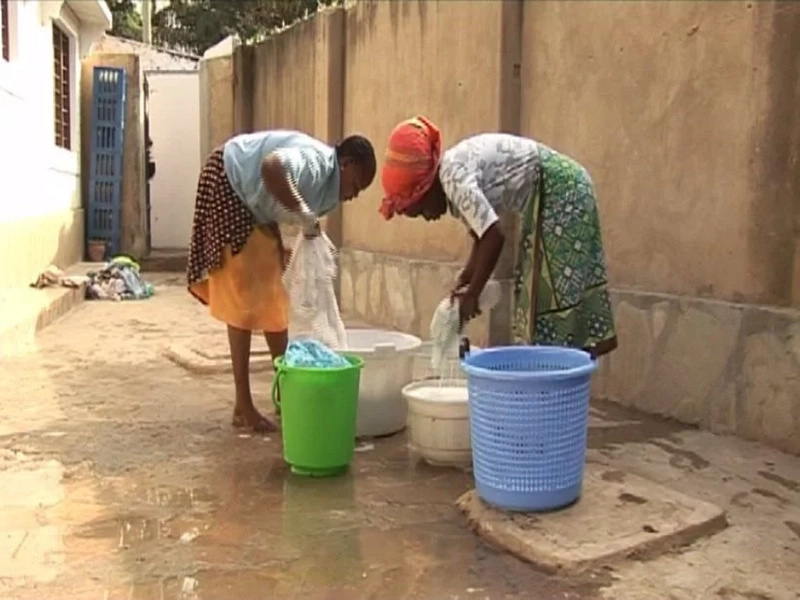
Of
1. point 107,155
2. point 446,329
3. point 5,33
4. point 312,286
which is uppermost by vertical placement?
point 5,33

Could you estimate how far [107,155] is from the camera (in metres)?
12.6

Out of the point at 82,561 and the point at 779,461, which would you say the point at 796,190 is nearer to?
the point at 779,461

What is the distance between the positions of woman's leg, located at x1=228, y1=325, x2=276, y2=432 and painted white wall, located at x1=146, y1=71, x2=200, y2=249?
426 inches

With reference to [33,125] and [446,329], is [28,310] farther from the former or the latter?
[446,329]

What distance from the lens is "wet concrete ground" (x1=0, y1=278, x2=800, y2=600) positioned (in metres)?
2.75

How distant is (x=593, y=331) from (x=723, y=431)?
→ 0.96 metres

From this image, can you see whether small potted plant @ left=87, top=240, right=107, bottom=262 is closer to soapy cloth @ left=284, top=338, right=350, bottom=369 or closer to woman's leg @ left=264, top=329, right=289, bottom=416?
woman's leg @ left=264, top=329, right=289, bottom=416

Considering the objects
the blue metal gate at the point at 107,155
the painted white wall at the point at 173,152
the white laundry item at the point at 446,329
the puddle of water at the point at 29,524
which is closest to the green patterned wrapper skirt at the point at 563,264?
the white laundry item at the point at 446,329

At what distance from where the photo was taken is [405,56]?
710cm

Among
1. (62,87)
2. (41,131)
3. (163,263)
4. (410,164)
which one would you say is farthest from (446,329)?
(163,263)

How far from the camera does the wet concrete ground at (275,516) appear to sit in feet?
9.02

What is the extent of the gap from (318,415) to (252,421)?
0.87 m

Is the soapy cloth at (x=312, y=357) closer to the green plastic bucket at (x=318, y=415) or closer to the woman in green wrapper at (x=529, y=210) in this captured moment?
the green plastic bucket at (x=318, y=415)

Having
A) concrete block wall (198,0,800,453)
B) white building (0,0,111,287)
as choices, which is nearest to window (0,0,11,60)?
white building (0,0,111,287)
